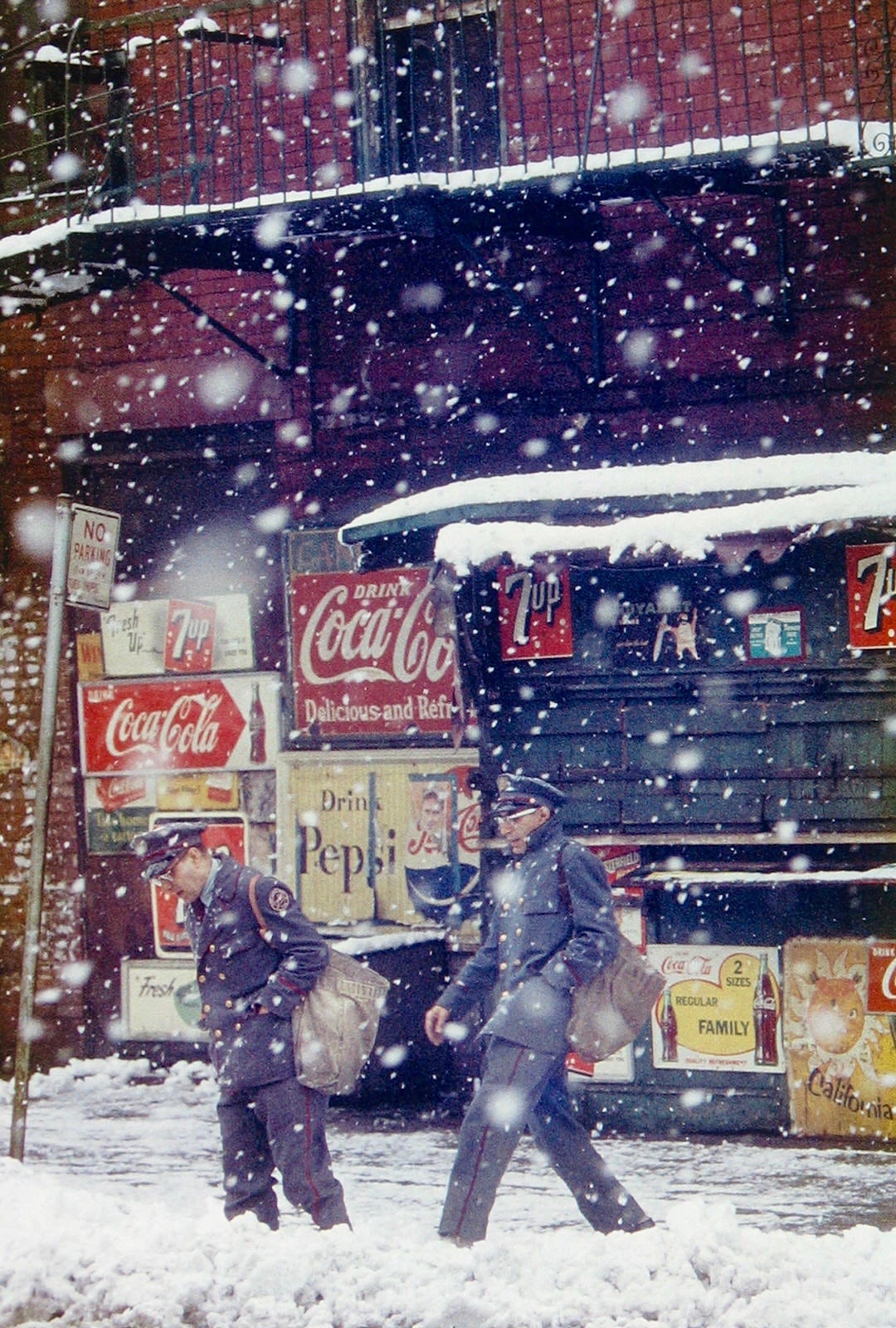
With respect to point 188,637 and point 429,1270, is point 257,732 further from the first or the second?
point 429,1270

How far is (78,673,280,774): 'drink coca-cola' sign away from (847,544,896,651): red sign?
4.14 m

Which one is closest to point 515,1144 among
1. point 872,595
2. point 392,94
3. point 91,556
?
point 91,556

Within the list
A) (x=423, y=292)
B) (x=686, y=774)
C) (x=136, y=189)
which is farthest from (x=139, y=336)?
(x=686, y=774)

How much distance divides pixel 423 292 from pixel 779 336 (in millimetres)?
2372

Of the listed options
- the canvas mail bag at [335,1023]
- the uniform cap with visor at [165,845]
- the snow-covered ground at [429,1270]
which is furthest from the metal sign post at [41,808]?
the canvas mail bag at [335,1023]

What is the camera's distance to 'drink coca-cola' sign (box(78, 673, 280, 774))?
11.3m

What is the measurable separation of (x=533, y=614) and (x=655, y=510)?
3.35ft

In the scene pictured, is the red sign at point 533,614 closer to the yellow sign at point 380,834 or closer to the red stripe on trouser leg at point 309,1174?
the yellow sign at point 380,834

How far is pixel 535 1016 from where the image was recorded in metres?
6.41

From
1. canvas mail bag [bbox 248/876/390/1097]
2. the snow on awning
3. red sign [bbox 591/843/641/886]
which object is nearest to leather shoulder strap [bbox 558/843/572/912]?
canvas mail bag [bbox 248/876/390/1097]

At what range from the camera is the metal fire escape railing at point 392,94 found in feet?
32.6

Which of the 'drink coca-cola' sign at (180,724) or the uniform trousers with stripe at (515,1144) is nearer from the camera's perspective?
the uniform trousers with stripe at (515,1144)

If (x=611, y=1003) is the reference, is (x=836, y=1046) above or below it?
below

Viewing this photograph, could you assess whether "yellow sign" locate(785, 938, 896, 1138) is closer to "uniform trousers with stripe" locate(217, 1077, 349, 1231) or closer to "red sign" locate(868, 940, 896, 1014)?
"red sign" locate(868, 940, 896, 1014)
